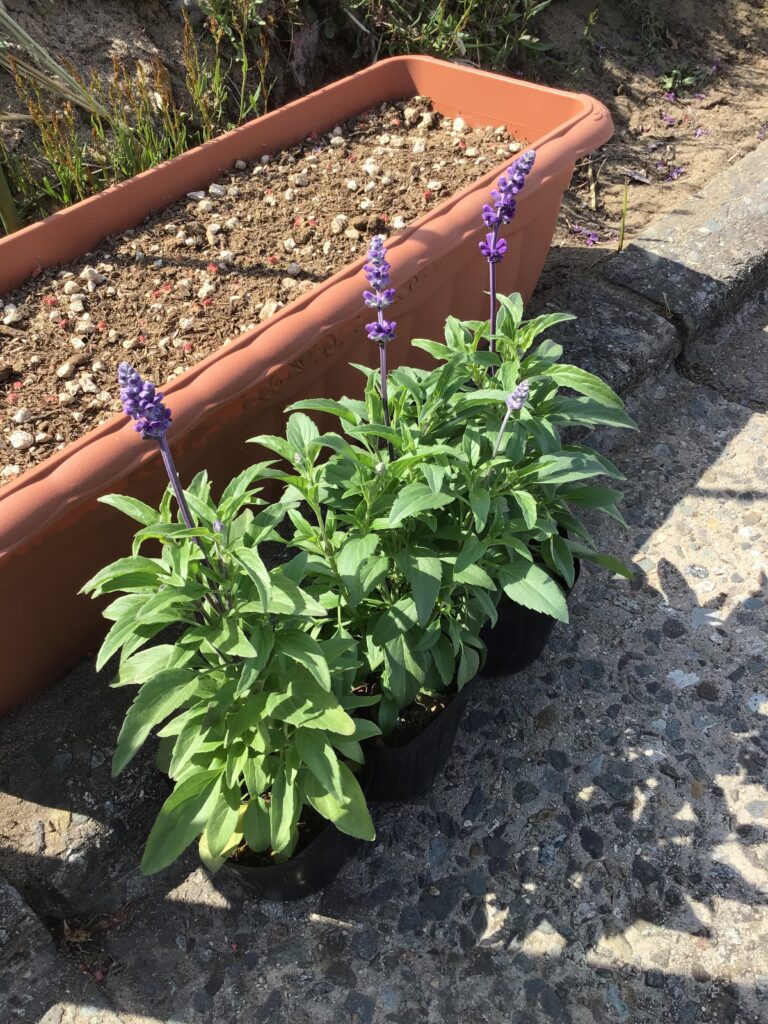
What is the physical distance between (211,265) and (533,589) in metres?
1.43

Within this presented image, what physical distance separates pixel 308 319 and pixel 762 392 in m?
1.82

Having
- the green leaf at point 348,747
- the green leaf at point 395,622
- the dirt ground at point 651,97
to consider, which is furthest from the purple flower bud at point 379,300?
the dirt ground at point 651,97

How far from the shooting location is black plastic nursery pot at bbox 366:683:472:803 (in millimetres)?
1800

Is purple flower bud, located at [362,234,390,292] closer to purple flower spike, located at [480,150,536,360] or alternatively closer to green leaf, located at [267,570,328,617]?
purple flower spike, located at [480,150,536,360]

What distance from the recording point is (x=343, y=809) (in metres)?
1.54

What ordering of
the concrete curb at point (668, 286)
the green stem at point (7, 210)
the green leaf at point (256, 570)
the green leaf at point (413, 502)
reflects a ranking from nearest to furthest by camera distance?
1. the green leaf at point (256, 570)
2. the green leaf at point (413, 502)
3. the green stem at point (7, 210)
4. the concrete curb at point (668, 286)

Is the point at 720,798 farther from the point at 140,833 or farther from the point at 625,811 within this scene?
the point at 140,833

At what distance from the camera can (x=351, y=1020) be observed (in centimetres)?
172

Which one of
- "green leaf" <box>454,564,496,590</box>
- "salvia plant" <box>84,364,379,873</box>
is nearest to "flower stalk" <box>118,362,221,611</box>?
"salvia plant" <box>84,364,379,873</box>

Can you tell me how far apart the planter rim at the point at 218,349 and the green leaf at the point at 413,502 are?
54 cm

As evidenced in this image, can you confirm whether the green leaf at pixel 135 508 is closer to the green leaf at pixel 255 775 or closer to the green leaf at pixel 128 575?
the green leaf at pixel 128 575

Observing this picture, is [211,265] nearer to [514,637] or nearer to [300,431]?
[300,431]

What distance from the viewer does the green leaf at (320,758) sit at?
1.47 meters

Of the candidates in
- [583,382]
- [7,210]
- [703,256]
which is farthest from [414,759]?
[703,256]
